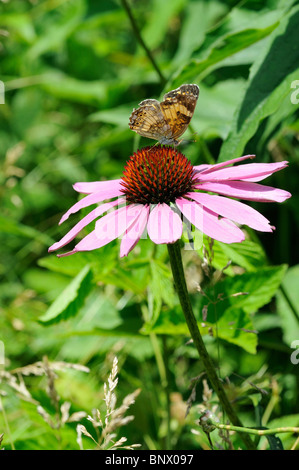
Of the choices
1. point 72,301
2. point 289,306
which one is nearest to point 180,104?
point 72,301

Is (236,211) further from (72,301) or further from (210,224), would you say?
(72,301)

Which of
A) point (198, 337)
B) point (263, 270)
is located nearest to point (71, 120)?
point (263, 270)

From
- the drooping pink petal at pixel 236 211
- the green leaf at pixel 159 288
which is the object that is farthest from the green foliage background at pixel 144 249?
the drooping pink petal at pixel 236 211

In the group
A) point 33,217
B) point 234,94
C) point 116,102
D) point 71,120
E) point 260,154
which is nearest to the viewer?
point 260,154

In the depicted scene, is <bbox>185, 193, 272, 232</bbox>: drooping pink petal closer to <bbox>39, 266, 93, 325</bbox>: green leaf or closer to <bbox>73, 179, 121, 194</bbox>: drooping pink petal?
<bbox>73, 179, 121, 194</bbox>: drooping pink petal

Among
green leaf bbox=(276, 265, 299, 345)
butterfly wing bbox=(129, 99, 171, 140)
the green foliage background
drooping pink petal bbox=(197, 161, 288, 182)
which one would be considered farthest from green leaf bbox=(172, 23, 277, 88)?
green leaf bbox=(276, 265, 299, 345)

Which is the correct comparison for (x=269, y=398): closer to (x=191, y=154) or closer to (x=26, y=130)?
(x=191, y=154)

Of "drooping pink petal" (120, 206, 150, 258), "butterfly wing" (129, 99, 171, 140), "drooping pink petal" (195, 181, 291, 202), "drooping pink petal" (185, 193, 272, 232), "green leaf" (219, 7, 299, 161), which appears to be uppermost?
"green leaf" (219, 7, 299, 161)
